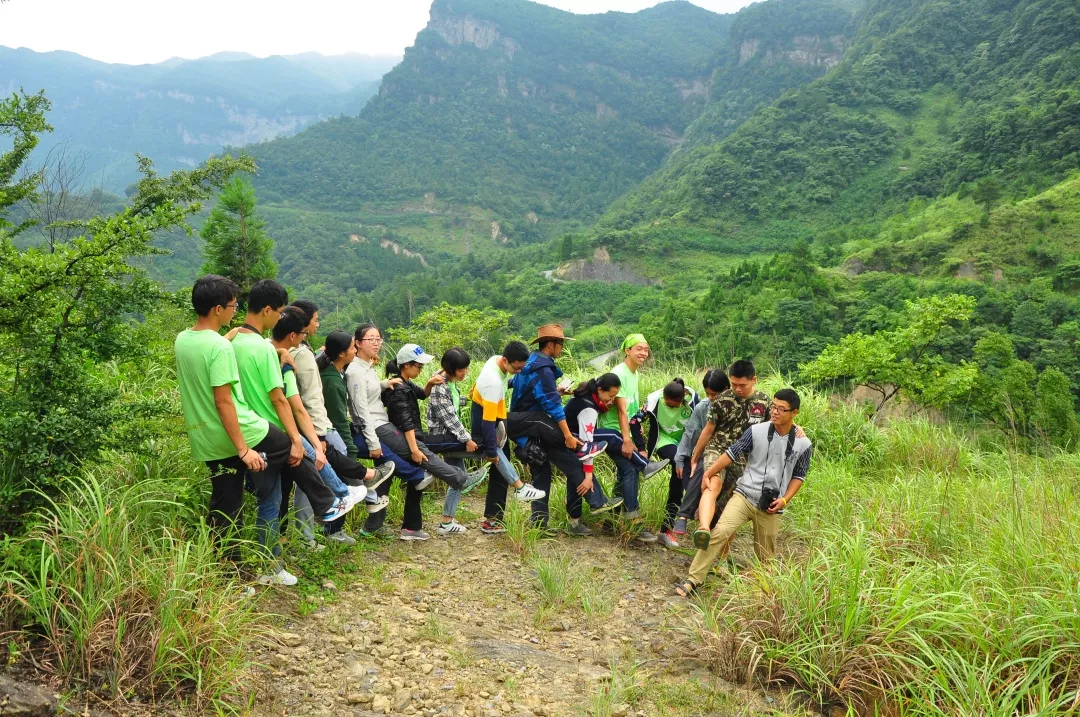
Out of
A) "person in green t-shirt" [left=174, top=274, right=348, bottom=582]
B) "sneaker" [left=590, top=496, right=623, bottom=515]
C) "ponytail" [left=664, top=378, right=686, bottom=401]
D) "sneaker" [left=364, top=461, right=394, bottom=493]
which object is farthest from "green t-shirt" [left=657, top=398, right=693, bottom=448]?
"person in green t-shirt" [left=174, top=274, right=348, bottom=582]

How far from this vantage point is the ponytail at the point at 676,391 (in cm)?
482

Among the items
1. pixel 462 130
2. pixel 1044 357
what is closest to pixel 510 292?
pixel 1044 357

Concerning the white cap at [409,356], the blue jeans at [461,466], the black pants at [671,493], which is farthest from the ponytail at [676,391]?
the white cap at [409,356]

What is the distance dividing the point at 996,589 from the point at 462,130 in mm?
152762

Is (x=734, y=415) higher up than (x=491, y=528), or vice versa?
(x=734, y=415)

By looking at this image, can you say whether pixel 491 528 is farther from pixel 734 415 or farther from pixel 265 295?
pixel 265 295

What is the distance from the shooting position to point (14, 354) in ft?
9.34

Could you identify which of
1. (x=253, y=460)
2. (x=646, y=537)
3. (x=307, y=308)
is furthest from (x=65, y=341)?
(x=646, y=537)

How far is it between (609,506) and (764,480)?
130 centimetres

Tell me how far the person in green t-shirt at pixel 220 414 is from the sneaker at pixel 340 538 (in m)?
0.74

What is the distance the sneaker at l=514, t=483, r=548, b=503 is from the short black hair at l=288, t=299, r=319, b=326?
1.85m

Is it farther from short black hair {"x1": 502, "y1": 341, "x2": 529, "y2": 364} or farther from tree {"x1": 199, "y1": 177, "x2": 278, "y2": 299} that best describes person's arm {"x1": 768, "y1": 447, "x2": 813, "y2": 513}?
tree {"x1": 199, "y1": 177, "x2": 278, "y2": 299}

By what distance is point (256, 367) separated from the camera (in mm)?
3293

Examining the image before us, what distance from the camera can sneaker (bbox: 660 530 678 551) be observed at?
4.76 metres
